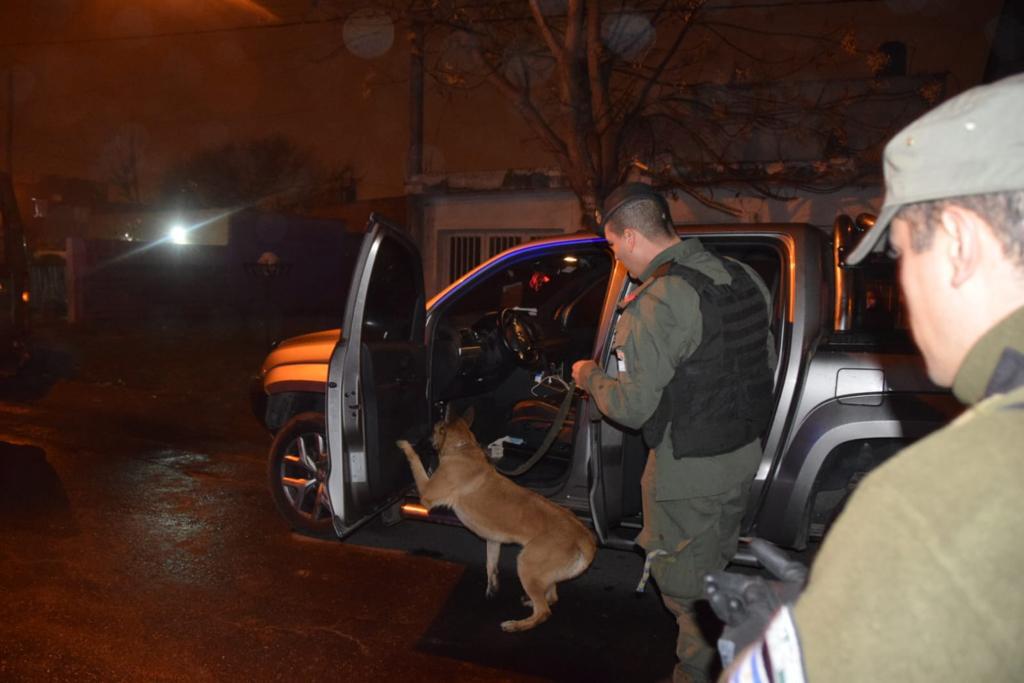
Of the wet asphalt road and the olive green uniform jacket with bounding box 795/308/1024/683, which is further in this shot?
the wet asphalt road

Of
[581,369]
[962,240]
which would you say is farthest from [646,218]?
[962,240]

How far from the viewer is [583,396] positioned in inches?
155

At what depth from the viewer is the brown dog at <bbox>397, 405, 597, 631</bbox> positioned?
3.71m

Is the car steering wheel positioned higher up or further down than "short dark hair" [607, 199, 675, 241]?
further down

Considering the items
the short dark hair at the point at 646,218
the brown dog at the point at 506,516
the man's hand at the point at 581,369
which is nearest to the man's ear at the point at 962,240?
the short dark hair at the point at 646,218

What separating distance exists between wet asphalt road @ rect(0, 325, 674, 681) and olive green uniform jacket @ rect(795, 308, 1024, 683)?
279 centimetres

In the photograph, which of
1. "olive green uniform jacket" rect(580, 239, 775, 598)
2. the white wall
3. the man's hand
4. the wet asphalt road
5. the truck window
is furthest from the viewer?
the white wall

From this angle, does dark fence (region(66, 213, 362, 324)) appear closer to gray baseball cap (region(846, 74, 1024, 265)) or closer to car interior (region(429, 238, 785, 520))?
car interior (region(429, 238, 785, 520))

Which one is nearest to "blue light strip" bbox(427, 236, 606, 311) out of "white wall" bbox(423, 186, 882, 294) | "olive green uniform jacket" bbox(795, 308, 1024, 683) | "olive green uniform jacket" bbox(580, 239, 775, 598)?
"olive green uniform jacket" bbox(580, 239, 775, 598)

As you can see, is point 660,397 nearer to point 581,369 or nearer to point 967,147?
point 581,369

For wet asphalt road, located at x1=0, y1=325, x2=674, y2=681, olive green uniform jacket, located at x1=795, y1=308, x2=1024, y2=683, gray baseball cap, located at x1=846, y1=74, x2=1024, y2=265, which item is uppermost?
gray baseball cap, located at x1=846, y1=74, x2=1024, y2=265

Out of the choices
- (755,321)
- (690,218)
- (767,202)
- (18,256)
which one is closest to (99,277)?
(18,256)

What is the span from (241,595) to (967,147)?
12.9 feet

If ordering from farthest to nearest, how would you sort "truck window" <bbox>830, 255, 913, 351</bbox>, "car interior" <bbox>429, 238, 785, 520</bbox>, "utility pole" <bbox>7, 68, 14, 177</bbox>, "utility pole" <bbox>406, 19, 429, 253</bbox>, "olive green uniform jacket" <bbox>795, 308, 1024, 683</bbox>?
"utility pole" <bbox>7, 68, 14, 177</bbox> < "utility pole" <bbox>406, 19, 429, 253</bbox> < "car interior" <bbox>429, 238, 785, 520</bbox> < "truck window" <bbox>830, 255, 913, 351</bbox> < "olive green uniform jacket" <bbox>795, 308, 1024, 683</bbox>
